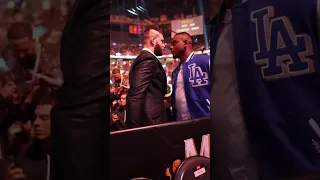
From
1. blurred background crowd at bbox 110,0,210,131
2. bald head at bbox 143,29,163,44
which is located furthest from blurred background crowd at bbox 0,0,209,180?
blurred background crowd at bbox 110,0,210,131

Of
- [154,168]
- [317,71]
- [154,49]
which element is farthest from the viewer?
[154,49]

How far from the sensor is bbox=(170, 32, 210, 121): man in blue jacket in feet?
8.07

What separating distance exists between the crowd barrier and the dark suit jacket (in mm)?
438

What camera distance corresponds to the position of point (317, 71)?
74cm

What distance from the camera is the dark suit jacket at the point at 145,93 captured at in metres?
2.23

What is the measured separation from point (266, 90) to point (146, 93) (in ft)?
4.84

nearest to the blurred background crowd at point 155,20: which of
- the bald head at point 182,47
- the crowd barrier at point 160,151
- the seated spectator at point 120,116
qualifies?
the seated spectator at point 120,116

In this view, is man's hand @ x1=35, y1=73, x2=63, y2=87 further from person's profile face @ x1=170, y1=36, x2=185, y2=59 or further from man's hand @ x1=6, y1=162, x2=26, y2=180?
person's profile face @ x1=170, y1=36, x2=185, y2=59

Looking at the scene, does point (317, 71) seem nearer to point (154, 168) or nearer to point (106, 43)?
point (106, 43)

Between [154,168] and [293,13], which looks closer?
[293,13]

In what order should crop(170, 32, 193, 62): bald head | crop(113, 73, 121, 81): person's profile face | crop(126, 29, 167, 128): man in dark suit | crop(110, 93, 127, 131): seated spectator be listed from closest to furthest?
crop(126, 29, 167, 128): man in dark suit → crop(110, 93, 127, 131): seated spectator → crop(170, 32, 193, 62): bald head → crop(113, 73, 121, 81): person's profile face

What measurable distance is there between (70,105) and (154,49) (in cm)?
186

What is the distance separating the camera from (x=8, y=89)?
80 cm

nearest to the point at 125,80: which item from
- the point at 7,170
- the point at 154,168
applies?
the point at 154,168
